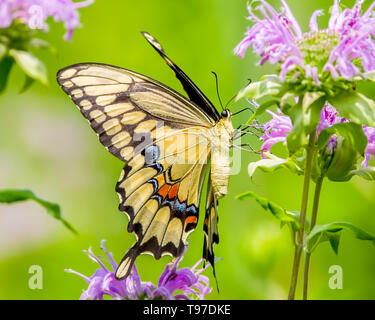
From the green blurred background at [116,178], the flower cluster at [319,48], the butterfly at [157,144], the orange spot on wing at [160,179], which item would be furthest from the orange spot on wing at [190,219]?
the flower cluster at [319,48]

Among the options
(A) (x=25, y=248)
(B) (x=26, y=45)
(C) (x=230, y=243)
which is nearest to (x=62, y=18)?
(B) (x=26, y=45)

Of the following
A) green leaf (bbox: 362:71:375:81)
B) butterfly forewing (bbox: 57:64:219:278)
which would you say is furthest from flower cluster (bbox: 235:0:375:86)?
butterfly forewing (bbox: 57:64:219:278)

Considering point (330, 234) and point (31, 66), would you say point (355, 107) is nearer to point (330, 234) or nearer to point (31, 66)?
point (330, 234)

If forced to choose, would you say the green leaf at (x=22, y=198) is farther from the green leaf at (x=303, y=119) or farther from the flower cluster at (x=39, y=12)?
the green leaf at (x=303, y=119)

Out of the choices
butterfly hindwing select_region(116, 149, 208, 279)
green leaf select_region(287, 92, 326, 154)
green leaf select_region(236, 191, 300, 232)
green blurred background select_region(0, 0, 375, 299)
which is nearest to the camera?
green leaf select_region(287, 92, 326, 154)

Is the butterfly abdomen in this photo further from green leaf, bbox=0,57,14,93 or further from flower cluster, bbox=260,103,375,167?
green leaf, bbox=0,57,14,93
